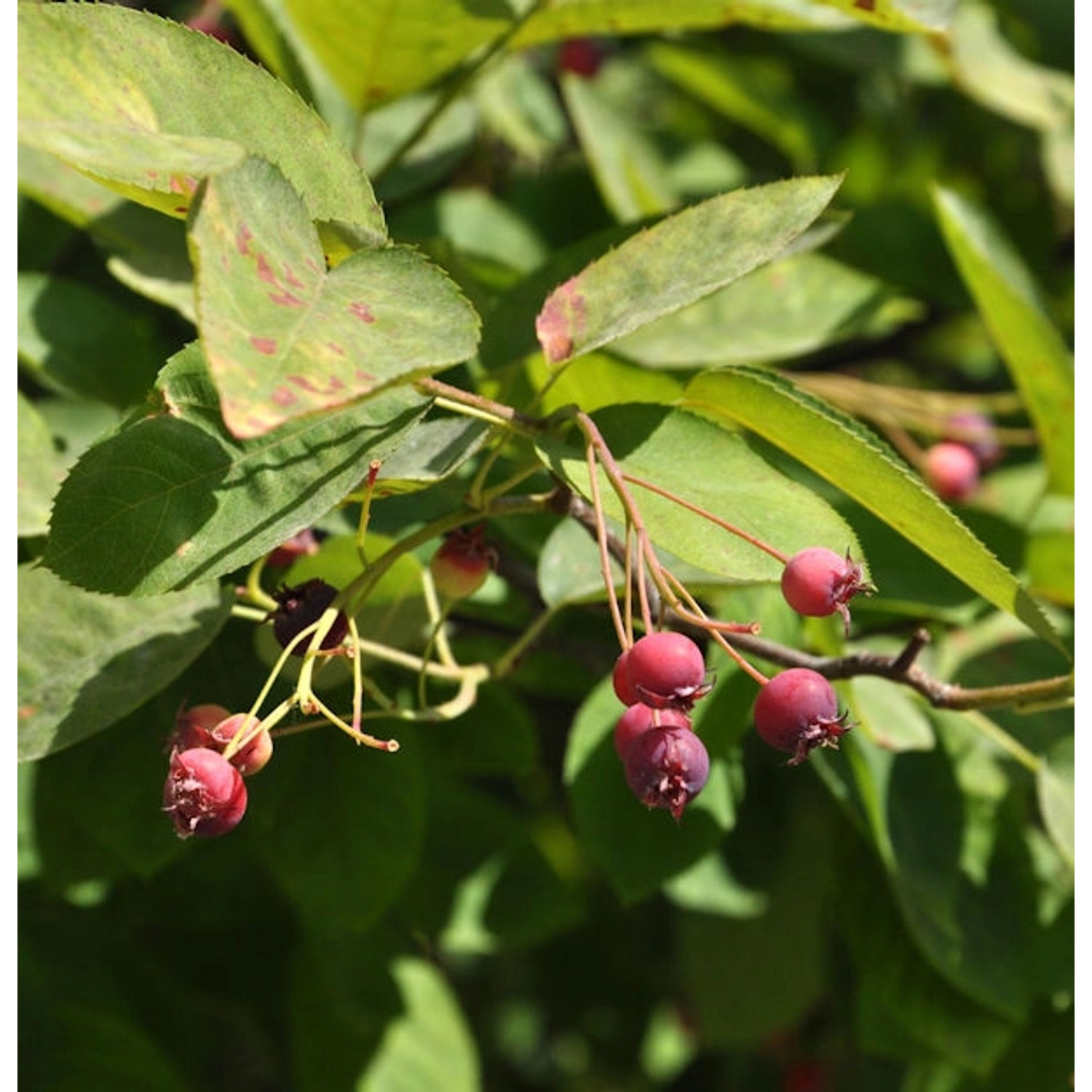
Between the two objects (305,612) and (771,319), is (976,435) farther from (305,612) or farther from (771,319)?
(305,612)

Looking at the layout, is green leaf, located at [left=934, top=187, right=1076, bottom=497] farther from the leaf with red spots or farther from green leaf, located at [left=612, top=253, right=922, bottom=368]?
the leaf with red spots

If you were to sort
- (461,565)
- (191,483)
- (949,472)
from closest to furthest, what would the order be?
(191,483), (461,565), (949,472)

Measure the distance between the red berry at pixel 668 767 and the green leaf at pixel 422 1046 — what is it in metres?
0.77

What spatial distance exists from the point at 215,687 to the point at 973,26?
3.62 ft

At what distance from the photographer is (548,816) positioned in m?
2.14

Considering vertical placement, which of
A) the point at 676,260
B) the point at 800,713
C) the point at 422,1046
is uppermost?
the point at 676,260

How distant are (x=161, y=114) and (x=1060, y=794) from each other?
72 centimetres

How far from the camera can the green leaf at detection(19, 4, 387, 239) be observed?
584 mm

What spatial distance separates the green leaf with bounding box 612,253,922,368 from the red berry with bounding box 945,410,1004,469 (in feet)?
0.41

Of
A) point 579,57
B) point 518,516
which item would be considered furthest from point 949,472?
point 579,57

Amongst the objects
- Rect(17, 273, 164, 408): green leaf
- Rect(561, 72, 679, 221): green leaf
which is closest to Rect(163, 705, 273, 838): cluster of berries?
Rect(17, 273, 164, 408): green leaf

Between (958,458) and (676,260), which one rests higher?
(676,260)

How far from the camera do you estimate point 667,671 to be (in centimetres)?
64

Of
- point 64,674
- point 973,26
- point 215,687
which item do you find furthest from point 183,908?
point 973,26
